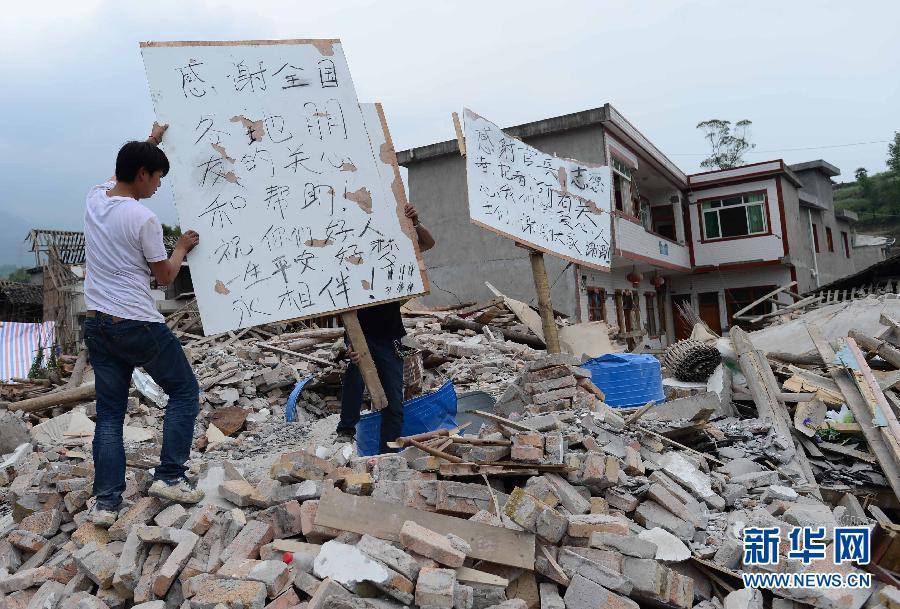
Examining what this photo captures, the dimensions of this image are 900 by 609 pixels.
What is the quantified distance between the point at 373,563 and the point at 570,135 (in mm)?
15174

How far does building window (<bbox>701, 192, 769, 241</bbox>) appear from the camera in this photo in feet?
Answer: 74.5

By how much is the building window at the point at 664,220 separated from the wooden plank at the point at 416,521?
2198 centimetres

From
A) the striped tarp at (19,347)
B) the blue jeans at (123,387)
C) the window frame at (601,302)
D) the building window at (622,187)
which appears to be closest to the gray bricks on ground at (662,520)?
the blue jeans at (123,387)

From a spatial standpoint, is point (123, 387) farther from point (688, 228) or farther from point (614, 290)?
point (688, 228)

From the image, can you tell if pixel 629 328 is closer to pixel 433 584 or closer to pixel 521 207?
pixel 521 207

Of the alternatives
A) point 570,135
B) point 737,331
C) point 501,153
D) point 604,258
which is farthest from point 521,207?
point 570,135

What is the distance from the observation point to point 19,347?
13.3 metres

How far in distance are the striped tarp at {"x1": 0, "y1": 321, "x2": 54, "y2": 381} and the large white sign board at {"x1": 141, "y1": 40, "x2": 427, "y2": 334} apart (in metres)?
11.1

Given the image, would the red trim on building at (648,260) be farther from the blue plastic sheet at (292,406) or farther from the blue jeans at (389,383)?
the blue jeans at (389,383)

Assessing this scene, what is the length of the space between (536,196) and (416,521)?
12.3 ft

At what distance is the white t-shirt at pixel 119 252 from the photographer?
329 cm

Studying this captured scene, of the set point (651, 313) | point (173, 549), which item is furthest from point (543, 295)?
point (651, 313)

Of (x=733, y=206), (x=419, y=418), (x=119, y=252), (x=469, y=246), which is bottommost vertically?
(x=419, y=418)

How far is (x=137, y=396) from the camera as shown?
327 inches
